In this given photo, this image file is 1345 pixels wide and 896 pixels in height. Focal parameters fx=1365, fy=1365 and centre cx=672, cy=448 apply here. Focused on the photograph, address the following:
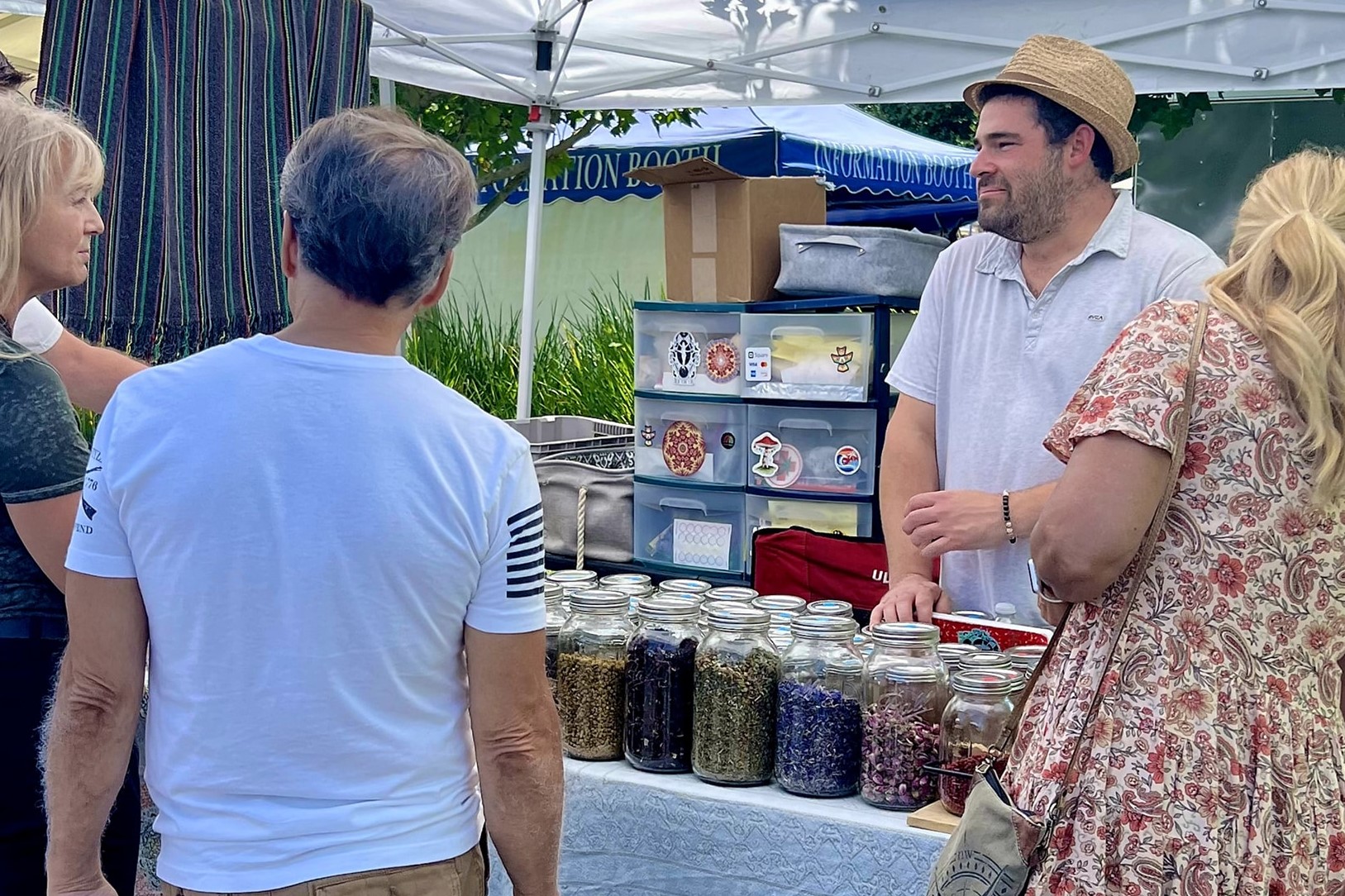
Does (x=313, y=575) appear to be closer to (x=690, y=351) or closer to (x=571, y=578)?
(x=571, y=578)

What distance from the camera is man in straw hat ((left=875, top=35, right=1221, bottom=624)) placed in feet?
7.43

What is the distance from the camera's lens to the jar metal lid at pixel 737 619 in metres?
1.94

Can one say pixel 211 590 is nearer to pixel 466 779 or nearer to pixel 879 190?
pixel 466 779

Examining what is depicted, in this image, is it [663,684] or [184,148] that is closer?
[663,684]

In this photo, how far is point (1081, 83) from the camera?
228 cm

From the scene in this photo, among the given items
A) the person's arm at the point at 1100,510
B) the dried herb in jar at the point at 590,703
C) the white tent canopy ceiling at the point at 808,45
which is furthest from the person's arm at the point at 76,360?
the white tent canopy ceiling at the point at 808,45

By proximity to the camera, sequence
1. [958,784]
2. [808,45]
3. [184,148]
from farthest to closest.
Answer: [808,45] → [184,148] → [958,784]

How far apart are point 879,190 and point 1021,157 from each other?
6425 mm

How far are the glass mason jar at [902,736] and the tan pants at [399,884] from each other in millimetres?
667

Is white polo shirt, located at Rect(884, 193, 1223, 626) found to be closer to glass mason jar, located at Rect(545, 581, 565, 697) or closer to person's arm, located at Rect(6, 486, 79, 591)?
glass mason jar, located at Rect(545, 581, 565, 697)

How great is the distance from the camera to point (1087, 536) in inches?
57.5

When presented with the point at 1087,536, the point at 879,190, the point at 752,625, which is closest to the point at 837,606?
the point at 752,625

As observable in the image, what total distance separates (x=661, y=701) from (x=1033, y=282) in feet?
3.24

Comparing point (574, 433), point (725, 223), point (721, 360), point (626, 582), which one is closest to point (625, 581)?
point (626, 582)
